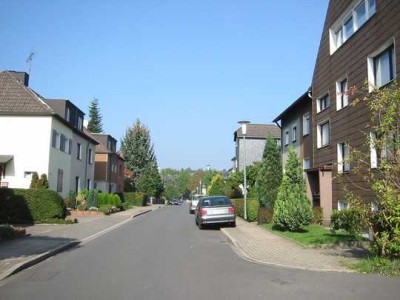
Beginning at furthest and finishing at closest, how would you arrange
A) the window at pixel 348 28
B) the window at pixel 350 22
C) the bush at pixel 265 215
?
the bush at pixel 265 215, the window at pixel 348 28, the window at pixel 350 22

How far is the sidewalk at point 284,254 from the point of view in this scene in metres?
11.1

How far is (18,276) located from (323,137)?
1957cm

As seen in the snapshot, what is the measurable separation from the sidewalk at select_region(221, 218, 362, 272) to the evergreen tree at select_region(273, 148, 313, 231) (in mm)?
934

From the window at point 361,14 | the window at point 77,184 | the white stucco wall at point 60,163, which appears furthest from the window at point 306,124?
the window at point 77,184

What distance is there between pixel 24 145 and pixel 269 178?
16758 mm

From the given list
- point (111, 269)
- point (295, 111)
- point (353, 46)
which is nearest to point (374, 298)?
point (111, 269)

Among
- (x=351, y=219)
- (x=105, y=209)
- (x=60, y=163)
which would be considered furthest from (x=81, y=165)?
(x=351, y=219)

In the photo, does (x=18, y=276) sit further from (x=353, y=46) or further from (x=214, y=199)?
(x=353, y=46)

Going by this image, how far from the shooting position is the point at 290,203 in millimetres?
18188

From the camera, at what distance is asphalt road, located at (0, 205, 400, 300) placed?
26.2 ft

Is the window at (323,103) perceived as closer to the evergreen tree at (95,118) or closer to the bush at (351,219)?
the bush at (351,219)

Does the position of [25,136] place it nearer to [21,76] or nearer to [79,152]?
[21,76]

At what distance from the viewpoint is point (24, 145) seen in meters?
31.6

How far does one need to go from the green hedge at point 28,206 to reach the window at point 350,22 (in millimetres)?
16419
